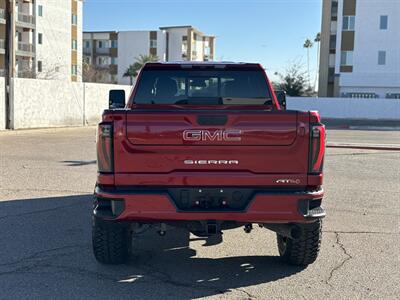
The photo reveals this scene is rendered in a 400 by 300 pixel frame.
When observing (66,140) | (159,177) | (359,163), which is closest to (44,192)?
(159,177)

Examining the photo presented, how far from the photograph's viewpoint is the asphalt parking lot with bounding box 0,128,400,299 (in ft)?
15.2

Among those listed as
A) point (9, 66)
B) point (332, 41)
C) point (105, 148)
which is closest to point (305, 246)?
point (105, 148)

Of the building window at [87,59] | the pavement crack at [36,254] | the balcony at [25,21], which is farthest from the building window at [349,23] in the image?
the pavement crack at [36,254]

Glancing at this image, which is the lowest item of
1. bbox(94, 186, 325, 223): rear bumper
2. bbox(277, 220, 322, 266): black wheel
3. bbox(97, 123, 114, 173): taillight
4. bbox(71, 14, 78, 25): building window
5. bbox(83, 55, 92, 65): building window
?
bbox(277, 220, 322, 266): black wheel

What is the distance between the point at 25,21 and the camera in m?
54.2

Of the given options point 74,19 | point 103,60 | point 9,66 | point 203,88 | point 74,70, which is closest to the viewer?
point 203,88

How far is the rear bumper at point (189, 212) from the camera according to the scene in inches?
177

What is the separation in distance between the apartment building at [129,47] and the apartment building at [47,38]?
2468 centimetres

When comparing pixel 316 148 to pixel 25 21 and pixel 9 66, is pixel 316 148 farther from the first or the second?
pixel 25 21

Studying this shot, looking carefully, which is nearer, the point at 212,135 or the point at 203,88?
the point at 212,135

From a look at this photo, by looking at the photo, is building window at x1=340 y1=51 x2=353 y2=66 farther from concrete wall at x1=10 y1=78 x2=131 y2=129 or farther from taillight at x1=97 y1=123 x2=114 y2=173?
taillight at x1=97 y1=123 x2=114 y2=173

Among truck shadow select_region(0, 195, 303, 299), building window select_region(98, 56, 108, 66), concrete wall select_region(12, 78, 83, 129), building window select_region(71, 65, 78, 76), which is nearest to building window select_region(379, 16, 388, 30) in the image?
concrete wall select_region(12, 78, 83, 129)

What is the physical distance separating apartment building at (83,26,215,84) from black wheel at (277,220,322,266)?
Answer: 8297 centimetres

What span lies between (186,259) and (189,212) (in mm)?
1215
